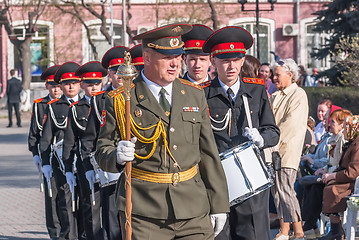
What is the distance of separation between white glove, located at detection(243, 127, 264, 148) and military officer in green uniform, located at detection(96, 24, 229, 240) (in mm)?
1157

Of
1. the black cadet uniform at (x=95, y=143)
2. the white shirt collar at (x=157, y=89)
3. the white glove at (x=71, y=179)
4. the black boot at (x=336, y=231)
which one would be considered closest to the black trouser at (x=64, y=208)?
the white glove at (x=71, y=179)

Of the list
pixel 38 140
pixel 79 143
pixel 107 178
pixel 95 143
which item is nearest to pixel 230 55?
pixel 107 178

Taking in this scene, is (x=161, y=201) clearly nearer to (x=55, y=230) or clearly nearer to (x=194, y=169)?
(x=194, y=169)

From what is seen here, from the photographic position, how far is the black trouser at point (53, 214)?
410 inches

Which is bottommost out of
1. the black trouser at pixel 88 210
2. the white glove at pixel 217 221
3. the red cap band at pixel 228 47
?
the black trouser at pixel 88 210

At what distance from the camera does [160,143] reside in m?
5.26

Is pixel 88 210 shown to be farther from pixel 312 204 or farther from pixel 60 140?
pixel 312 204

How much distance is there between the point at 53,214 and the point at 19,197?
379cm

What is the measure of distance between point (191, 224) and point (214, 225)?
25 centimetres

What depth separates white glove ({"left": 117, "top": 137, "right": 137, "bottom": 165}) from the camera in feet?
16.2

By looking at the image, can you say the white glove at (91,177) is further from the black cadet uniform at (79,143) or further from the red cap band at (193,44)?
the red cap band at (193,44)

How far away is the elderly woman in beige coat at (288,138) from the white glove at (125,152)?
4.57 meters

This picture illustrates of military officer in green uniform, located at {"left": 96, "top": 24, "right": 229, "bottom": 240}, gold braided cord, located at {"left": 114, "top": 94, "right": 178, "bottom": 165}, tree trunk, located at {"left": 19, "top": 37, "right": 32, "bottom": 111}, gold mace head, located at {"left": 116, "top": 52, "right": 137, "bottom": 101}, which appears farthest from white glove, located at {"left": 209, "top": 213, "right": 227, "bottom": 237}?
tree trunk, located at {"left": 19, "top": 37, "right": 32, "bottom": 111}

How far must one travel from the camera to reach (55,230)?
1040 centimetres
